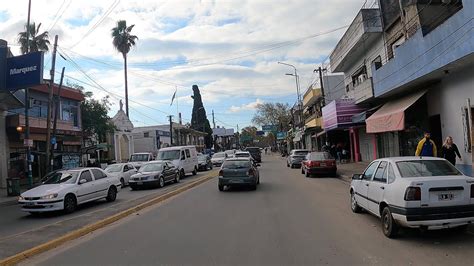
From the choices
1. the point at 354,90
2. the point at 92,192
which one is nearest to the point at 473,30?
the point at 92,192

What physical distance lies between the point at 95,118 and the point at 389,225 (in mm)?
42388

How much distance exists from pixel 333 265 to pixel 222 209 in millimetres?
6839

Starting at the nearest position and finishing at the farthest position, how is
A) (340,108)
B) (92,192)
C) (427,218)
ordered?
(427,218), (92,192), (340,108)

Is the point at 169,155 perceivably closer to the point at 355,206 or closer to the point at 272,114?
the point at 355,206

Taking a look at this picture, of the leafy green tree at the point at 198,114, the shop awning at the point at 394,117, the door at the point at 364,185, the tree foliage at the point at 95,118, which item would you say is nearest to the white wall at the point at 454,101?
the shop awning at the point at 394,117

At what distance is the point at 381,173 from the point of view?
934 centimetres

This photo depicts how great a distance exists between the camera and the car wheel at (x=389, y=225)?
26.9 feet

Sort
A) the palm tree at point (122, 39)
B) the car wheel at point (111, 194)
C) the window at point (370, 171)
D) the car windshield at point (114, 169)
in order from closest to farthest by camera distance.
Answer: the window at point (370, 171)
the car wheel at point (111, 194)
the car windshield at point (114, 169)
the palm tree at point (122, 39)

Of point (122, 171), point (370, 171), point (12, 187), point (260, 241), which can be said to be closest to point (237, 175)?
point (370, 171)

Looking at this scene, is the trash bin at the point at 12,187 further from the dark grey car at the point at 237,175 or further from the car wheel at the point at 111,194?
the dark grey car at the point at 237,175

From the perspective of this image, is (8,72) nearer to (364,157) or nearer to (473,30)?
(473,30)

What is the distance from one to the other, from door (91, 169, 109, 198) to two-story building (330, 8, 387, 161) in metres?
15.1

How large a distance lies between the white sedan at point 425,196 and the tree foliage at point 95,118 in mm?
40544

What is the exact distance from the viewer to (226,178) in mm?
18844
